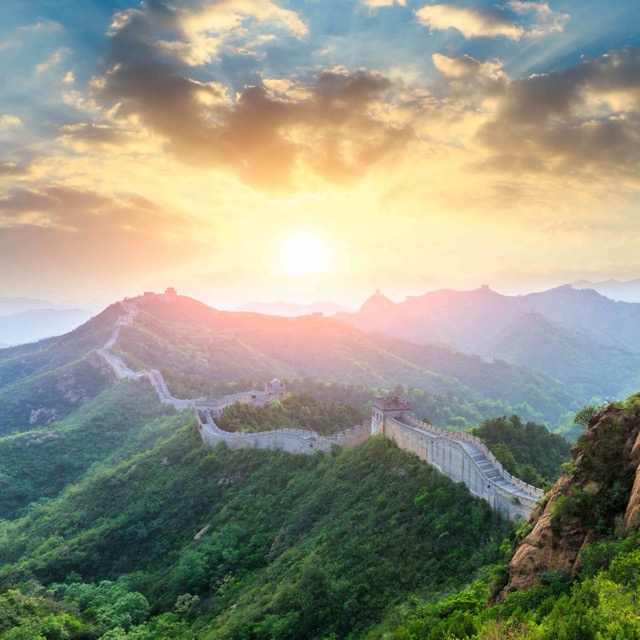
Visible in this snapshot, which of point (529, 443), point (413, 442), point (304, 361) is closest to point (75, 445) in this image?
point (413, 442)

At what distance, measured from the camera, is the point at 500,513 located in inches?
1038

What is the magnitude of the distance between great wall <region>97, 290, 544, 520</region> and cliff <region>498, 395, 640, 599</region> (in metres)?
5.40

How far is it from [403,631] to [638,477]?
10731 mm

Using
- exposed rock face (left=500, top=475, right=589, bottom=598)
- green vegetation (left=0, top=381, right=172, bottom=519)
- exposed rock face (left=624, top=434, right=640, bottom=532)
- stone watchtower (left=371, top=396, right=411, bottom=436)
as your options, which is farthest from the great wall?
green vegetation (left=0, top=381, right=172, bottom=519)

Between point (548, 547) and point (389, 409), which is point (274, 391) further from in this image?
point (548, 547)

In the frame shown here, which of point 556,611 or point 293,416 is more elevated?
point 556,611

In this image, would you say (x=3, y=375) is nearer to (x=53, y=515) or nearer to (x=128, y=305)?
(x=128, y=305)

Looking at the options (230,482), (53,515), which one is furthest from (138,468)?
(230,482)

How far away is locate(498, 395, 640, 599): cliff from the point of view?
16984 millimetres

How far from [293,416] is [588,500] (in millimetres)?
48297

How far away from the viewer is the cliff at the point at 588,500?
55.7ft

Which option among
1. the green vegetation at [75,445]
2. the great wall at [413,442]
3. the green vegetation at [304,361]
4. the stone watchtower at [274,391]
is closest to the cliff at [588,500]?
the great wall at [413,442]

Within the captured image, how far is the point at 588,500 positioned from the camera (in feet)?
57.9

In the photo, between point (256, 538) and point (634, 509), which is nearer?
point (634, 509)
